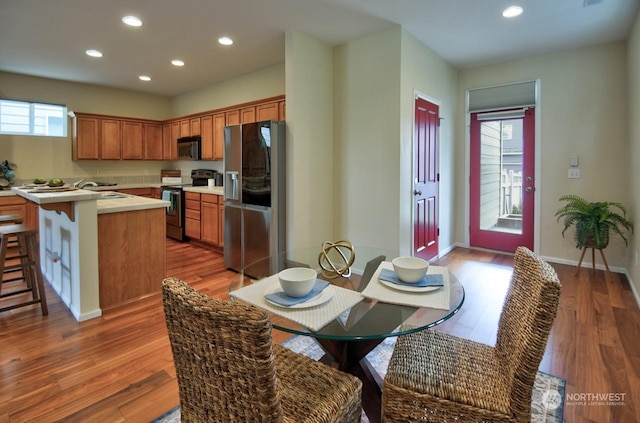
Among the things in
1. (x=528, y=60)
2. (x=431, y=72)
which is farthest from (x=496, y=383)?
(x=528, y=60)

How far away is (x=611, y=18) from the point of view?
3.25 meters

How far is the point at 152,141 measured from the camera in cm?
641

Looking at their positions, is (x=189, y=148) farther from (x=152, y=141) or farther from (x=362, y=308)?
(x=362, y=308)

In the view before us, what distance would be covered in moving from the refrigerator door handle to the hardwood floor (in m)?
1.07

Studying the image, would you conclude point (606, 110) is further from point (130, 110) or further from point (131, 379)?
point (130, 110)

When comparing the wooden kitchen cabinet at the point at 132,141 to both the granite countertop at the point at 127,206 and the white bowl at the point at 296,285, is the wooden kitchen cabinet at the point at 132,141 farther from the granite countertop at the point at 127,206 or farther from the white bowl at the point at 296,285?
the white bowl at the point at 296,285

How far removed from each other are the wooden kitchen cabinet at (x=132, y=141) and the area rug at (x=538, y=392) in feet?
17.3

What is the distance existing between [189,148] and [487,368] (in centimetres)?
559

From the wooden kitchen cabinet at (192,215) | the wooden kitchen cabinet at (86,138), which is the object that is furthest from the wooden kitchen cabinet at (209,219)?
the wooden kitchen cabinet at (86,138)

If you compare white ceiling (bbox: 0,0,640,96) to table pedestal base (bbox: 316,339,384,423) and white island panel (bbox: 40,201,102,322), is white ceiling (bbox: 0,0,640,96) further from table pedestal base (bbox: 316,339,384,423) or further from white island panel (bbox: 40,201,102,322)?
table pedestal base (bbox: 316,339,384,423)

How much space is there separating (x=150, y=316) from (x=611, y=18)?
4.90 m

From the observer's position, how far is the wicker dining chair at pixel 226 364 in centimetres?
79

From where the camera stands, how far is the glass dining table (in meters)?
1.20

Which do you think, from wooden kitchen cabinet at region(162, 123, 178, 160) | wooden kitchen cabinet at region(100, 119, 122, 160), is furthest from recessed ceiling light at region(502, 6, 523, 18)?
wooden kitchen cabinet at region(100, 119, 122, 160)
